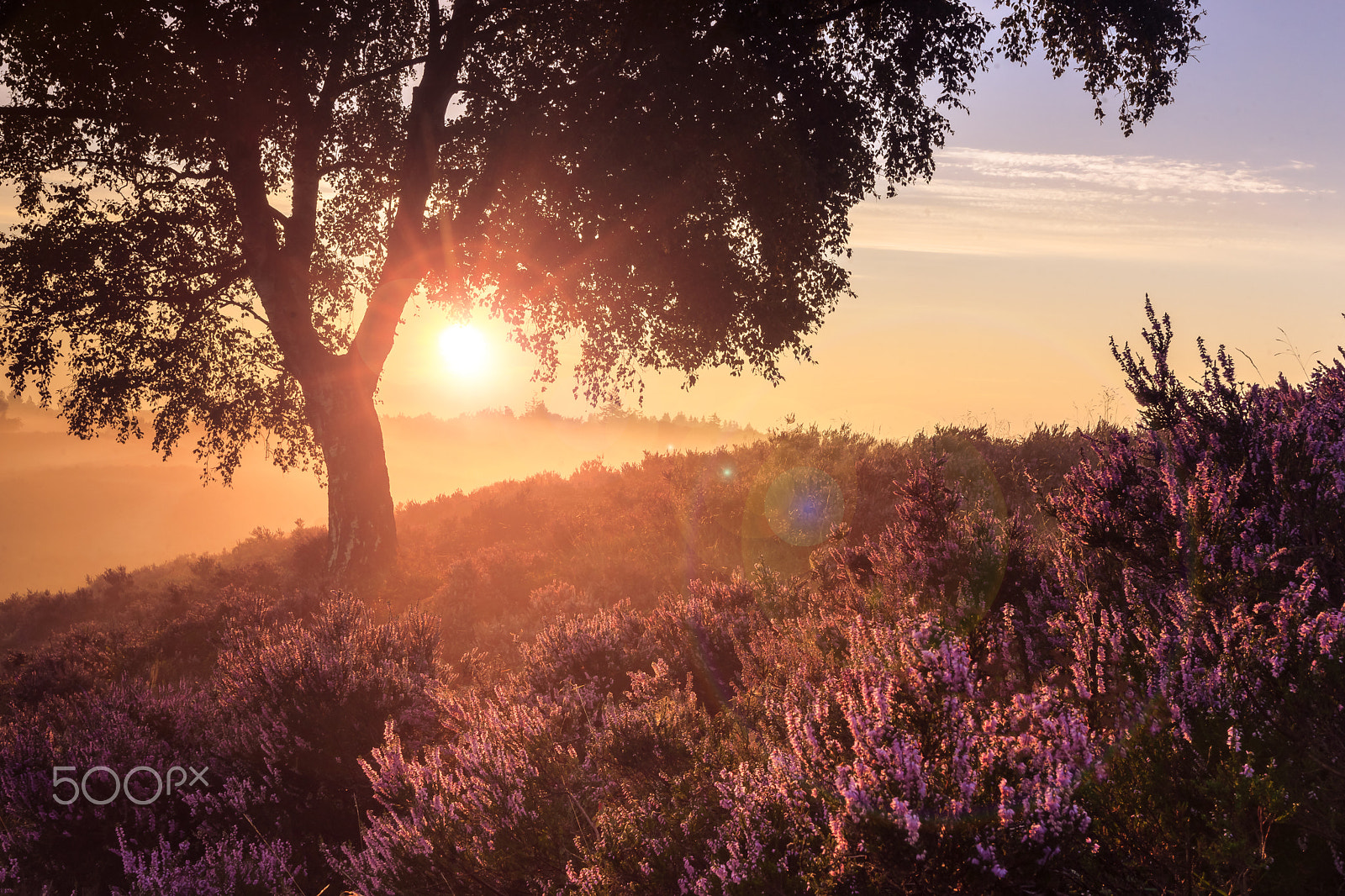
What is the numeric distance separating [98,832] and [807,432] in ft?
39.5

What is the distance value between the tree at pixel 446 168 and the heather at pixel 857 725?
4555 millimetres

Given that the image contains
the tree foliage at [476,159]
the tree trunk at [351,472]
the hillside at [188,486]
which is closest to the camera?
the tree foliage at [476,159]

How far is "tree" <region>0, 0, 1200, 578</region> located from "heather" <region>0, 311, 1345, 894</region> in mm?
4555

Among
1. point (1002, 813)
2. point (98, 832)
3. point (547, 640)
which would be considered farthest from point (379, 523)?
point (1002, 813)

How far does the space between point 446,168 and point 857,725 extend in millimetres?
11910

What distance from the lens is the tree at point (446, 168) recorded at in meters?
9.16

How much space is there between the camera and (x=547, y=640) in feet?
21.1

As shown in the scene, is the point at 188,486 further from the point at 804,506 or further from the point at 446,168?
the point at 804,506

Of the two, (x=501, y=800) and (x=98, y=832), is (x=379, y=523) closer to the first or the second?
(x=98, y=832)
